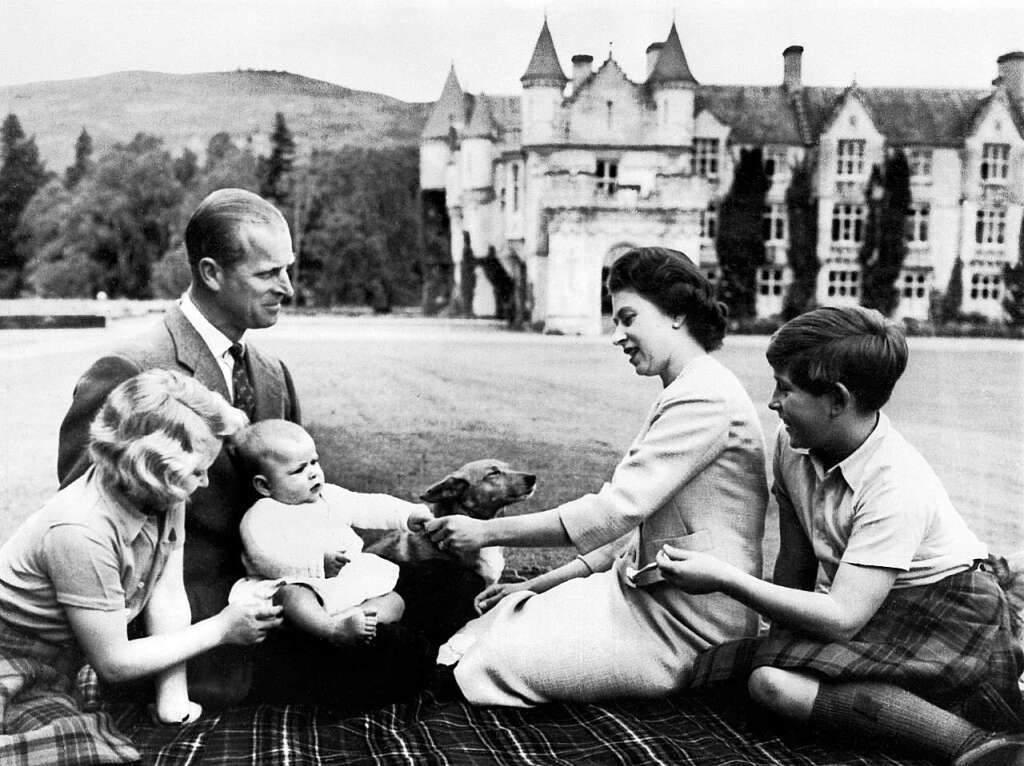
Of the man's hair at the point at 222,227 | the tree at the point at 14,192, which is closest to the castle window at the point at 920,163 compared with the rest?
the man's hair at the point at 222,227

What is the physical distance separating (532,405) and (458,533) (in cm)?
131

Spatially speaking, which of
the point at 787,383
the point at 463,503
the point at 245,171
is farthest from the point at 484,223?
the point at 787,383

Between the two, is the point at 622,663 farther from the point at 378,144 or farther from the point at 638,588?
the point at 378,144

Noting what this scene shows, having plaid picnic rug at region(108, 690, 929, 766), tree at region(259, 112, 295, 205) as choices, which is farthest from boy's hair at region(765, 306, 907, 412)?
tree at region(259, 112, 295, 205)

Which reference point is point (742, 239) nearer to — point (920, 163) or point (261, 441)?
point (920, 163)

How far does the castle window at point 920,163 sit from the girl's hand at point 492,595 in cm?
283

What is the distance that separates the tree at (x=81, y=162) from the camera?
4277mm

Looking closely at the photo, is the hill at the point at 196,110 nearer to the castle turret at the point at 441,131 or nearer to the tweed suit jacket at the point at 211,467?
the castle turret at the point at 441,131

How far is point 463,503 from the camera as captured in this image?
11.9 ft

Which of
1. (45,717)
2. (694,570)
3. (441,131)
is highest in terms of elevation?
(441,131)

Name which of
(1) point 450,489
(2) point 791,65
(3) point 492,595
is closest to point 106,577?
(1) point 450,489

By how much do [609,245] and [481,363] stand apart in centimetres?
82

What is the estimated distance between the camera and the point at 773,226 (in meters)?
4.66

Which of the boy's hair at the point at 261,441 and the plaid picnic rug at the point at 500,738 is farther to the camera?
the boy's hair at the point at 261,441
